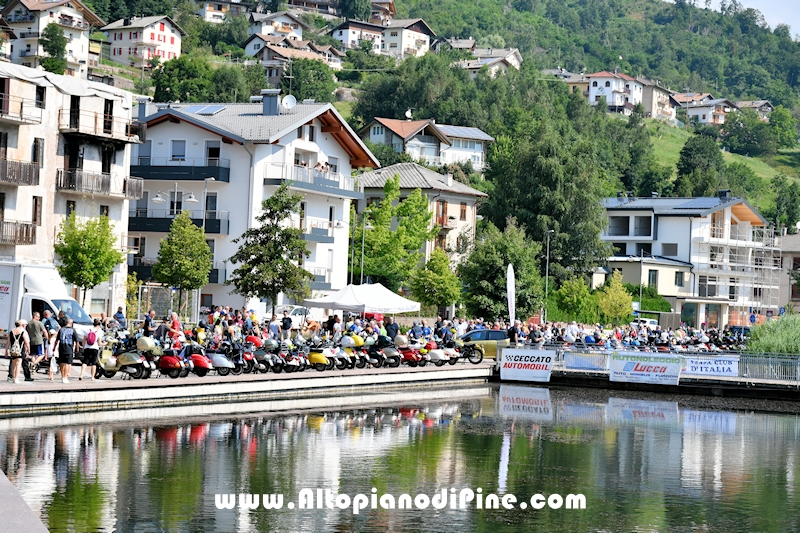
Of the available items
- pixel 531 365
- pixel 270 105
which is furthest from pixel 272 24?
pixel 531 365

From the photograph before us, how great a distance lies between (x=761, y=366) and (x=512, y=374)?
923cm

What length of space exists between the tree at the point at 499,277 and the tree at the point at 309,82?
275 ft

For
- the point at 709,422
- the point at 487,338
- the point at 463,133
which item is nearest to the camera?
the point at 709,422

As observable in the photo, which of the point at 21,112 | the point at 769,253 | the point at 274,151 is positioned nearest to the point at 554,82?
the point at 769,253

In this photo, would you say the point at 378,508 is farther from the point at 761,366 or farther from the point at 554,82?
the point at 554,82

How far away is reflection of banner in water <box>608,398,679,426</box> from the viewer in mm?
32000

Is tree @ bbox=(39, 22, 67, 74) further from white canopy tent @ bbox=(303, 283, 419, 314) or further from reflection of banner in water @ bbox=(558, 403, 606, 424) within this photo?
reflection of banner in water @ bbox=(558, 403, 606, 424)

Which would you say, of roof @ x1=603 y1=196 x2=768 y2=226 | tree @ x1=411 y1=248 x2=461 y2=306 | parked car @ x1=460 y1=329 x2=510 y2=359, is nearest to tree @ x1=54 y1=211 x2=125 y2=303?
parked car @ x1=460 y1=329 x2=510 y2=359

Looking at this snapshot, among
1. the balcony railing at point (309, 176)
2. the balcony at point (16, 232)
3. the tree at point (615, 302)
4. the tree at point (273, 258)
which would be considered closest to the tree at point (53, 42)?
the balcony railing at point (309, 176)

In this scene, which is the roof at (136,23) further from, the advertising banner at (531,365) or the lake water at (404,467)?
the lake water at (404,467)

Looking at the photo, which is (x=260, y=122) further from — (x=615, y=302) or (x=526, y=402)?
(x=526, y=402)

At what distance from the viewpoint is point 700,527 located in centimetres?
1681

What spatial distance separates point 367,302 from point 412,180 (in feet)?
136

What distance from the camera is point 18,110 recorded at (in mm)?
49375
